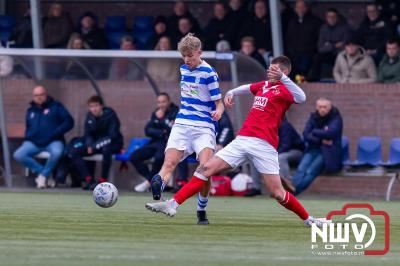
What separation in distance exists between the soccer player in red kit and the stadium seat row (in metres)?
7.76

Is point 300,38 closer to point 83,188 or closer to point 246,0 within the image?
point 246,0

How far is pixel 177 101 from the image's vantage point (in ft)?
69.1

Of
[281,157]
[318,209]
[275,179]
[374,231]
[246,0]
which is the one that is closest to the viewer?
[374,231]

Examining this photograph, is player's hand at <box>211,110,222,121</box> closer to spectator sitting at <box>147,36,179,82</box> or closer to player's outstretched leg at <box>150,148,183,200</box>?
player's outstretched leg at <box>150,148,183,200</box>

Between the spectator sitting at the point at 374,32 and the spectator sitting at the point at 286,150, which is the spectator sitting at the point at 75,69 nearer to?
the spectator sitting at the point at 286,150

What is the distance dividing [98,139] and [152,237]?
10.1 metres

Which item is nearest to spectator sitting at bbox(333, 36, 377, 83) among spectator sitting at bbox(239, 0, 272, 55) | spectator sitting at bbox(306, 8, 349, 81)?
spectator sitting at bbox(306, 8, 349, 81)

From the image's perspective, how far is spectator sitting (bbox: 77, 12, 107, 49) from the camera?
2291 cm

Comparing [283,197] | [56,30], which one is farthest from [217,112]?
[56,30]

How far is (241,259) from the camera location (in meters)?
8.83

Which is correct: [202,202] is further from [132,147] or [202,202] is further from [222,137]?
[132,147]

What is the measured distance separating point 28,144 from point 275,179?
31.2 ft

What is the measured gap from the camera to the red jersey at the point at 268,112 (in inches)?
472

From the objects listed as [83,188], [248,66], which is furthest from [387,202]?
[83,188]
